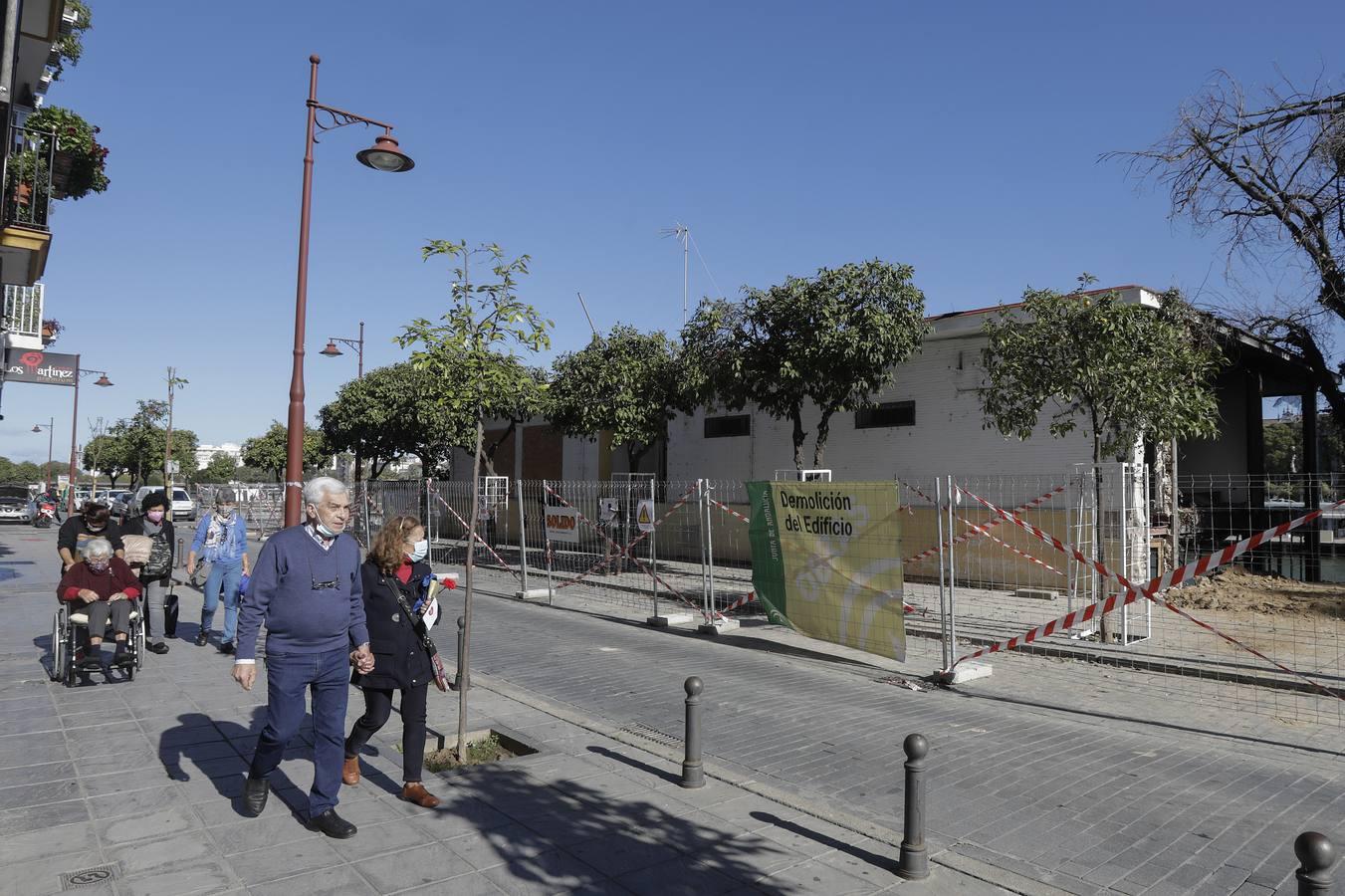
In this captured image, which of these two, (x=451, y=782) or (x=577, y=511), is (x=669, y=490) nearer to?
(x=577, y=511)

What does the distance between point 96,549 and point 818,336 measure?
36.0 feet

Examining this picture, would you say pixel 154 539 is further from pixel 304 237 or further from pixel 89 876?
pixel 89 876

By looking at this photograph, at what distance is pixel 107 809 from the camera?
4.66 m

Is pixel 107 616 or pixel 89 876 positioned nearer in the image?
pixel 89 876

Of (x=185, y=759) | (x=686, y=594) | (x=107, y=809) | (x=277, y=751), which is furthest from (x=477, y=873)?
(x=686, y=594)

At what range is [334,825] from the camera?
430 centimetres

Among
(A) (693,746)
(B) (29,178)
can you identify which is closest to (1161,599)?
(A) (693,746)

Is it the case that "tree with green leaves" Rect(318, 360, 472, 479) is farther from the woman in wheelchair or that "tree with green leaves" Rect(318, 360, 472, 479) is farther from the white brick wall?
the woman in wheelchair

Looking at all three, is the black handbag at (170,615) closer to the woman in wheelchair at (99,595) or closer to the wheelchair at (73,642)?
the wheelchair at (73,642)

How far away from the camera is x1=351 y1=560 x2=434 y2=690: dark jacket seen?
479 cm

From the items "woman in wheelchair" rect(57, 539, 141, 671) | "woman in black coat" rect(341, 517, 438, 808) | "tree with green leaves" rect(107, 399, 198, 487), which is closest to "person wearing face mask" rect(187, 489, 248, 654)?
"woman in wheelchair" rect(57, 539, 141, 671)

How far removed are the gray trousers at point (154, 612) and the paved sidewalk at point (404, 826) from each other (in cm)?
282

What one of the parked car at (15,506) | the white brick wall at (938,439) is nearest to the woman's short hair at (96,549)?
the white brick wall at (938,439)

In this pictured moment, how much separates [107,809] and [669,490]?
434 inches
